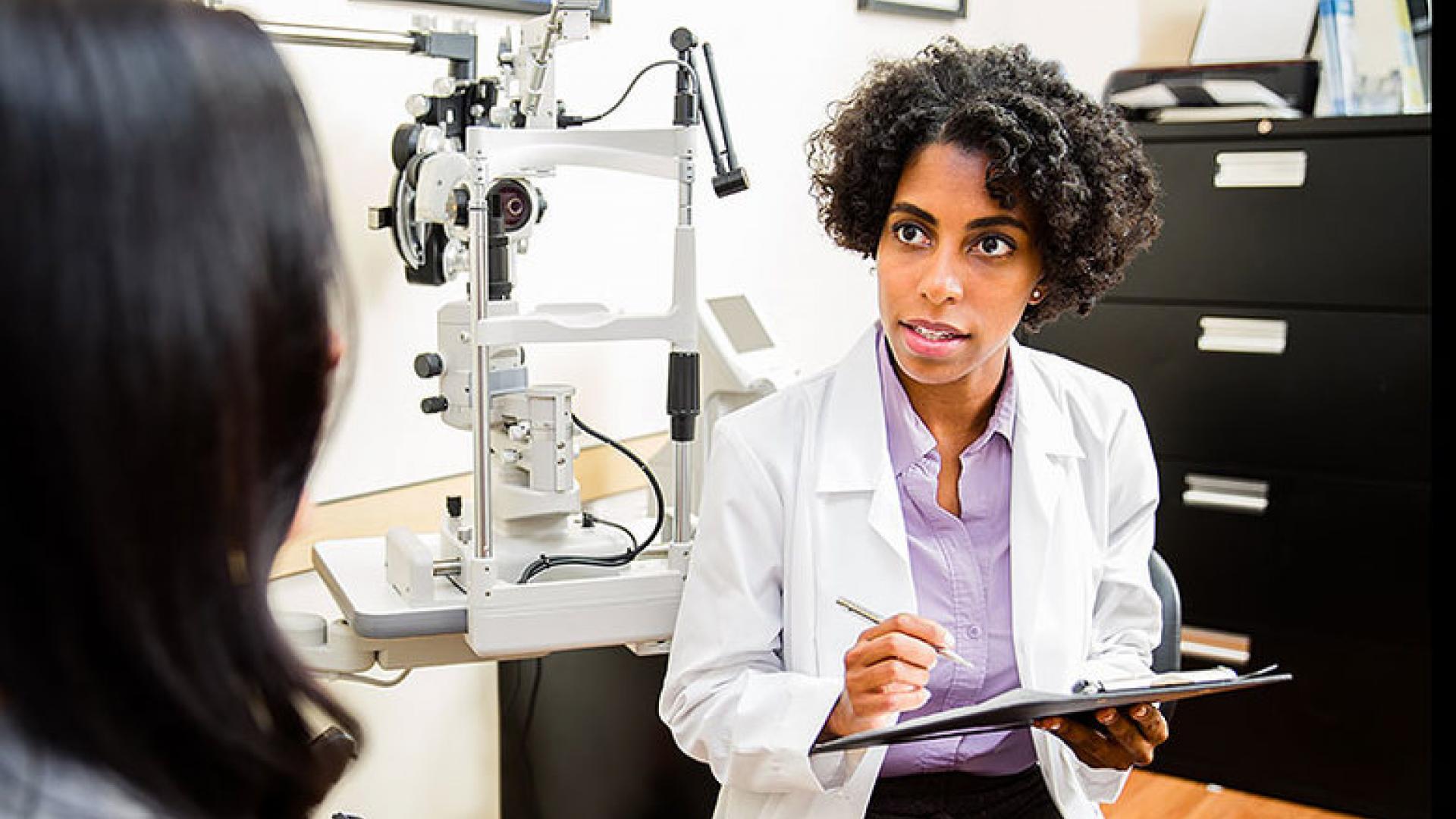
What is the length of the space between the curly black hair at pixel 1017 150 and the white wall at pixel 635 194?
0.60 metres

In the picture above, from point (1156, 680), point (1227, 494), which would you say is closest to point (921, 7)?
point (1227, 494)

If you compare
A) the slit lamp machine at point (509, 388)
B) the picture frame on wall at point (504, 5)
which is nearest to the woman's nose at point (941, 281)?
the slit lamp machine at point (509, 388)

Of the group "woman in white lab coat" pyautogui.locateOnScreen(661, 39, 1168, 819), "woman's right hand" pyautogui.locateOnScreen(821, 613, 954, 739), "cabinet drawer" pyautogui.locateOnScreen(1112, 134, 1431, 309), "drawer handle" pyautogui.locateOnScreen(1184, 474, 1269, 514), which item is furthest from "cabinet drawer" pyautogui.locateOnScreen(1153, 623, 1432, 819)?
"woman's right hand" pyautogui.locateOnScreen(821, 613, 954, 739)

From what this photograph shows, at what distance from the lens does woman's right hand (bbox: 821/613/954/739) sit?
137 centimetres

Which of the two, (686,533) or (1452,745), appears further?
(686,533)

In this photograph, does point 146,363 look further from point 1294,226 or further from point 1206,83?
point 1206,83

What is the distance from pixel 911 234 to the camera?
5.32ft

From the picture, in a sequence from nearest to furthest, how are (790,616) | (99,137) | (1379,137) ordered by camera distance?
(99,137) → (790,616) → (1379,137)

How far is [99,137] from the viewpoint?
0.57 metres

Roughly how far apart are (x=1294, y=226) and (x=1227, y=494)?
529 mm

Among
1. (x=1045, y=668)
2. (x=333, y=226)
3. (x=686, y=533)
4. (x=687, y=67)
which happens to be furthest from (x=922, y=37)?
(x=333, y=226)

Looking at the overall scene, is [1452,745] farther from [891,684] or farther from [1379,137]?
[1379,137]

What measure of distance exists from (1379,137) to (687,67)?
1544 mm

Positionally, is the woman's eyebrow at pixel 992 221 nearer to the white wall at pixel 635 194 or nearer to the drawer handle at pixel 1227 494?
the white wall at pixel 635 194
